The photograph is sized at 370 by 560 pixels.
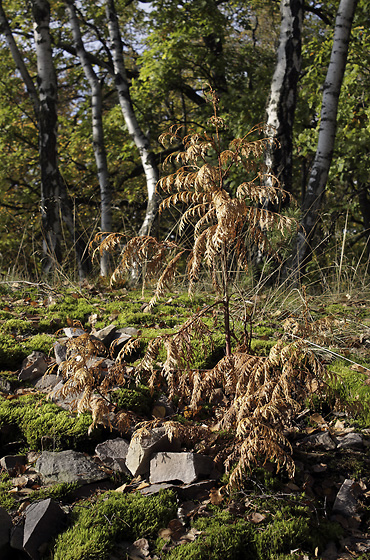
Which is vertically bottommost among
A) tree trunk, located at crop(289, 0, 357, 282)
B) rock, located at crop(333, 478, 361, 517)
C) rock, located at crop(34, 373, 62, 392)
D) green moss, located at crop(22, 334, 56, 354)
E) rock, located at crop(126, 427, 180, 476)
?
rock, located at crop(333, 478, 361, 517)

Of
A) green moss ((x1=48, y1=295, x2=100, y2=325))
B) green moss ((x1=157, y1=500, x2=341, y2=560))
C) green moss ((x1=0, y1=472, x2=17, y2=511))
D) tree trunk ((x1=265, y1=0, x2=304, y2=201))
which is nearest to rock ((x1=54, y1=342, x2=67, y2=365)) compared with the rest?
green moss ((x1=48, y1=295, x2=100, y2=325))

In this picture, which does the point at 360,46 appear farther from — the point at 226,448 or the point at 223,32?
the point at 226,448

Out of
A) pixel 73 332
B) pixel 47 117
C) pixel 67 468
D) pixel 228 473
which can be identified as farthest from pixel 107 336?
pixel 47 117

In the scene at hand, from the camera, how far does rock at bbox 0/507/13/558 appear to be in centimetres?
203

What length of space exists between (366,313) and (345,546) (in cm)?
311

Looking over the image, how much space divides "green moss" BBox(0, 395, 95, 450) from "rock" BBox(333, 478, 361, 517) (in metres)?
1.48

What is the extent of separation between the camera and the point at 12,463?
2.63 m

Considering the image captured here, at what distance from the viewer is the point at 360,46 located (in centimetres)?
910

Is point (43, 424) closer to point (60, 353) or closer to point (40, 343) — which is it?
point (60, 353)

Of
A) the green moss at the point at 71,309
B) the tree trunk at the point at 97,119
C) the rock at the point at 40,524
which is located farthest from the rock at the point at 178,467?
the tree trunk at the point at 97,119

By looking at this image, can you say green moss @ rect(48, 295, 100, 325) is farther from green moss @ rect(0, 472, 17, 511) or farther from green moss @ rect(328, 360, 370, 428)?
green moss @ rect(328, 360, 370, 428)

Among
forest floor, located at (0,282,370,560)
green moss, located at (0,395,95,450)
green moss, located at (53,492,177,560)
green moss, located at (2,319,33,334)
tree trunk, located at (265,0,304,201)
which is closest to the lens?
green moss, located at (53,492,177,560)

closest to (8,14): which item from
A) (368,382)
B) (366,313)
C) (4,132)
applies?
(4,132)

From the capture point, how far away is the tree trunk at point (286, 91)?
20.9ft
